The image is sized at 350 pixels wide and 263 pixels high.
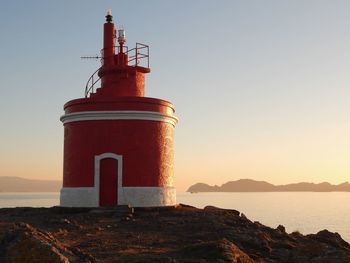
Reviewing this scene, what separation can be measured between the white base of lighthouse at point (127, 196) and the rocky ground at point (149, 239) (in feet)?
1.15

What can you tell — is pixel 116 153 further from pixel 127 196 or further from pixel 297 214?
pixel 297 214

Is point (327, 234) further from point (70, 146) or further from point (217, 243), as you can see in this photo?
point (70, 146)

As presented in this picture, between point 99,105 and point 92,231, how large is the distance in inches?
243

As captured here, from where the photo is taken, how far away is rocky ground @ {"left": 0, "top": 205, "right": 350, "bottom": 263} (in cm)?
963

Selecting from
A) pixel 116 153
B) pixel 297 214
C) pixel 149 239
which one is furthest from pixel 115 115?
pixel 297 214

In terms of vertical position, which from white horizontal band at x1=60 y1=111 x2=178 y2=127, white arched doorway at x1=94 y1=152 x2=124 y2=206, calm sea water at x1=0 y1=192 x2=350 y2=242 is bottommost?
calm sea water at x1=0 y1=192 x2=350 y2=242

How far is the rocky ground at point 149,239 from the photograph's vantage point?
31.6ft

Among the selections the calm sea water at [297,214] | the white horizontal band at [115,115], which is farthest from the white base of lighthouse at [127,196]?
the calm sea water at [297,214]

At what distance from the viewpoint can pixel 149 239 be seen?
1345 centimetres

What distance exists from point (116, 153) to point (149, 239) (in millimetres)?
6329

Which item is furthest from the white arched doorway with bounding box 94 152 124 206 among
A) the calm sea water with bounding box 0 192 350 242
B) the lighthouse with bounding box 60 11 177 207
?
the calm sea water with bounding box 0 192 350 242

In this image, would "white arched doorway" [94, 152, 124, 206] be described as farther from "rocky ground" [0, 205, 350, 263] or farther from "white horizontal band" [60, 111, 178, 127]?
"white horizontal band" [60, 111, 178, 127]

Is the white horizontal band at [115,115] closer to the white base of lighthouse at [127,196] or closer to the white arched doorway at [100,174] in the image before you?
the white arched doorway at [100,174]

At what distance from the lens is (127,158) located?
19.2m
